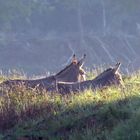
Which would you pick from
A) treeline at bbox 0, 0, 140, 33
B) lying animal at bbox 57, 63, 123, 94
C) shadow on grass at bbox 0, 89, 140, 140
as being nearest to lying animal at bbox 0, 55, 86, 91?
lying animal at bbox 57, 63, 123, 94

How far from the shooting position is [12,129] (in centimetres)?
973

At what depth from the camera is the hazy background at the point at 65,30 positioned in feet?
146

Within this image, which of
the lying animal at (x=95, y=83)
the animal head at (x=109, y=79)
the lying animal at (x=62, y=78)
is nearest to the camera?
the lying animal at (x=95, y=83)

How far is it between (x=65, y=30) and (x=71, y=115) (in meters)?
42.3

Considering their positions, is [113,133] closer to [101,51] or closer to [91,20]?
[101,51]

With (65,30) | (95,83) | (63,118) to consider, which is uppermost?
(65,30)

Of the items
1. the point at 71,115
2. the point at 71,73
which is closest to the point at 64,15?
the point at 71,73

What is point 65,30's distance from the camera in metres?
51.9

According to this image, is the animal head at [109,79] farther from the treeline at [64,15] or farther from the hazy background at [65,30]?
the treeline at [64,15]

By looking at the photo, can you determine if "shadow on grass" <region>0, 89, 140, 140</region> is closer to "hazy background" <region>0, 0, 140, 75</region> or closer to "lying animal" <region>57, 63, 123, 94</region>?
"lying animal" <region>57, 63, 123, 94</region>

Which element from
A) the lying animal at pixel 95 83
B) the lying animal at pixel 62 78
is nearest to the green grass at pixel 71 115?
the lying animal at pixel 95 83

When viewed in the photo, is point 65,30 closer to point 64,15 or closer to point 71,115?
point 64,15

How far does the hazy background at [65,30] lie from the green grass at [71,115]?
30.8 m

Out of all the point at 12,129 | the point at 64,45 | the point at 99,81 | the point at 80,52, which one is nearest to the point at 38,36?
the point at 64,45
